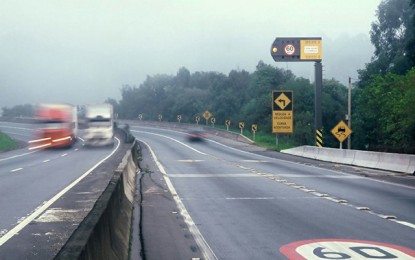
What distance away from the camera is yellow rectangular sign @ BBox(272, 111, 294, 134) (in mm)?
50750

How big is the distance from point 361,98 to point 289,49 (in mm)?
24645

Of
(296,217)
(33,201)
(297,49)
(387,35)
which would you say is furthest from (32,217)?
(387,35)

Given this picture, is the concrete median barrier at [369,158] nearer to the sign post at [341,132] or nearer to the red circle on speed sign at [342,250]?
the sign post at [341,132]

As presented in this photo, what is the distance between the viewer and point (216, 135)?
8294 cm

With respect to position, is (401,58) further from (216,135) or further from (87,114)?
(87,114)

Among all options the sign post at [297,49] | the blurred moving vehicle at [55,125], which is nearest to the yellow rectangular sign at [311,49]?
the sign post at [297,49]

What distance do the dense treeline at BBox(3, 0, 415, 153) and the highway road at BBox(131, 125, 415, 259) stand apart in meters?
32.3

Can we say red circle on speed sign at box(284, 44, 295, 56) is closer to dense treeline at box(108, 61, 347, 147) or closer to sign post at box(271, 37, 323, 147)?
sign post at box(271, 37, 323, 147)

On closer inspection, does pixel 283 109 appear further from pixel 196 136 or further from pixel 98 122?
pixel 196 136

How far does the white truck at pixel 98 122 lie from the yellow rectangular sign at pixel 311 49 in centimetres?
1747

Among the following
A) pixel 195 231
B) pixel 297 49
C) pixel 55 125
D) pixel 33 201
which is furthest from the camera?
pixel 297 49

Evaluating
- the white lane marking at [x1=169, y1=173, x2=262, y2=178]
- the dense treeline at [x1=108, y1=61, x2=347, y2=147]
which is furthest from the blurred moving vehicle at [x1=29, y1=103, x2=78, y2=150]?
the dense treeline at [x1=108, y1=61, x2=347, y2=147]

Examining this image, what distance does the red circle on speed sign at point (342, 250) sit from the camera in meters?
9.39

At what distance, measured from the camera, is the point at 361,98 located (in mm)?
74250
